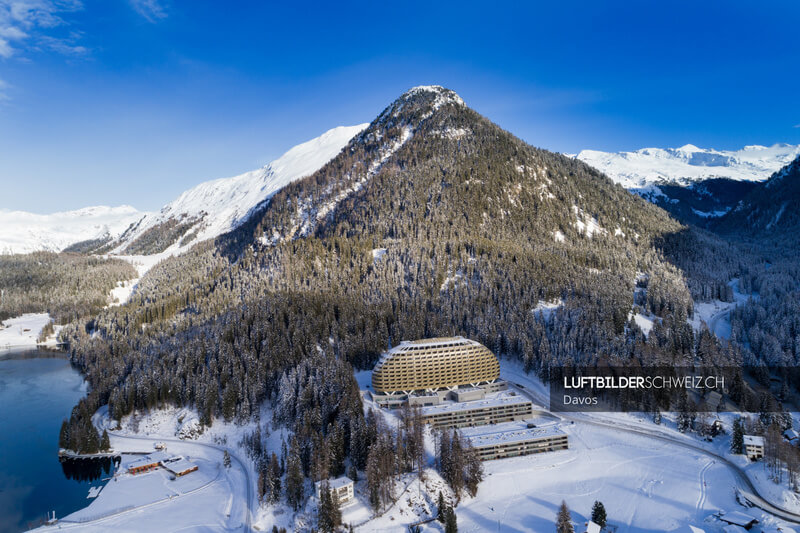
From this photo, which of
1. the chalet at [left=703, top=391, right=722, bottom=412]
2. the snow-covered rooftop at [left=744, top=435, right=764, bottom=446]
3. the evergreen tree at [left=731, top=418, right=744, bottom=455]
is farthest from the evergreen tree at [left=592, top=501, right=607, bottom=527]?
the chalet at [left=703, top=391, right=722, bottom=412]

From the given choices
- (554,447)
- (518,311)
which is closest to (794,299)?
(518,311)

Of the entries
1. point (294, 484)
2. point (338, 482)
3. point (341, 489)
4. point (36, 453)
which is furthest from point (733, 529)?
point (36, 453)

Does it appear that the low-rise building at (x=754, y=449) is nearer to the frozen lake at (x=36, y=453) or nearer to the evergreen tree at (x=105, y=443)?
the frozen lake at (x=36, y=453)

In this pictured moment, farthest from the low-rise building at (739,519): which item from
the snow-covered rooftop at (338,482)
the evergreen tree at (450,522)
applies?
the snow-covered rooftop at (338,482)

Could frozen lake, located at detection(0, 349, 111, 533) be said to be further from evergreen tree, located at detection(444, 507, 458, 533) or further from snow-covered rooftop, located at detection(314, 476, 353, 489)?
evergreen tree, located at detection(444, 507, 458, 533)

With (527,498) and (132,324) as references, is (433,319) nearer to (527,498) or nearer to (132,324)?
(527,498)

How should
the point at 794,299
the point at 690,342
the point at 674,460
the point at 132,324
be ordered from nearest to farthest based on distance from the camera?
the point at 674,460, the point at 690,342, the point at 794,299, the point at 132,324
